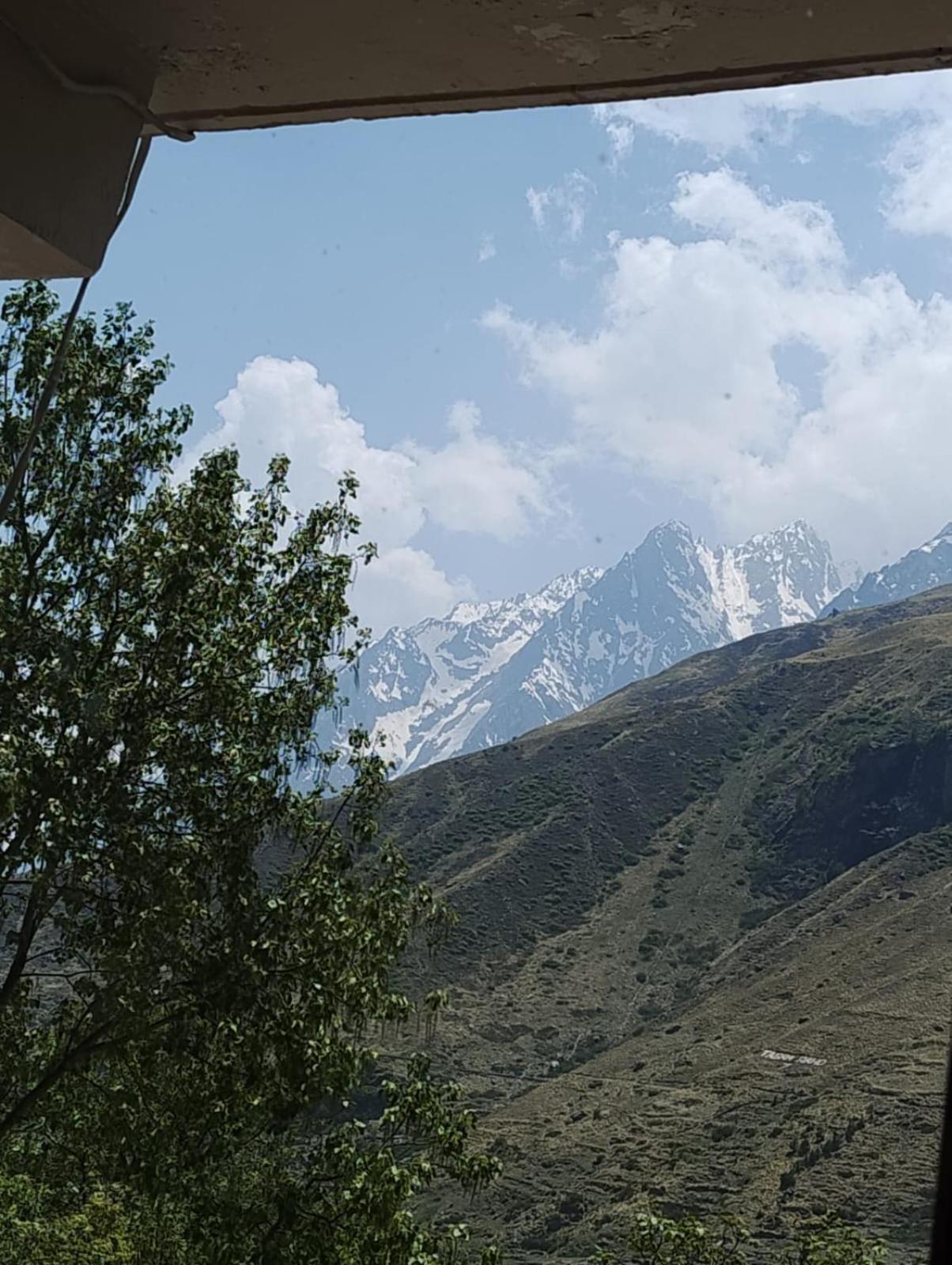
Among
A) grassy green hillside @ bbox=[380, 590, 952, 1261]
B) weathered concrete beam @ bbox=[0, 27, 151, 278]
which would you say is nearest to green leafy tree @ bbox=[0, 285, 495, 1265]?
weathered concrete beam @ bbox=[0, 27, 151, 278]

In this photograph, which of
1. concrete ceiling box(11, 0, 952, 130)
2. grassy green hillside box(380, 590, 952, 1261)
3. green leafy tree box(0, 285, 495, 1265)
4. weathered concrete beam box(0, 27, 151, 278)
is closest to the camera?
concrete ceiling box(11, 0, 952, 130)

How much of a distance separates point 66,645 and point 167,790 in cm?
99

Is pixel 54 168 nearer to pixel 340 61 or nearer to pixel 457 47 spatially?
pixel 340 61

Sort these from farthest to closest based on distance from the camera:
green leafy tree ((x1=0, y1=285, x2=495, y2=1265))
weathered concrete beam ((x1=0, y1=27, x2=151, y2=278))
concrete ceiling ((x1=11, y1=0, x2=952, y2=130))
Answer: green leafy tree ((x1=0, y1=285, x2=495, y2=1265)) < weathered concrete beam ((x1=0, y1=27, x2=151, y2=278)) < concrete ceiling ((x1=11, y1=0, x2=952, y2=130))

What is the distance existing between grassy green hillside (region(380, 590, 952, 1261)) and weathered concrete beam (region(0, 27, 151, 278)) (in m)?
22.7

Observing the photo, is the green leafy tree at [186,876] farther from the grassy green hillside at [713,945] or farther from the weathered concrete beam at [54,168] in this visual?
the grassy green hillside at [713,945]

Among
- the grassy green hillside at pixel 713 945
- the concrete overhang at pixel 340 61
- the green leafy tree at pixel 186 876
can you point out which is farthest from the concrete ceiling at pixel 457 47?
the grassy green hillside at pixel 713 945

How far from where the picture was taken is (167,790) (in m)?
7.62

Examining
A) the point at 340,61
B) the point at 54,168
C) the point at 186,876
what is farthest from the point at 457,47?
the point at 186,876

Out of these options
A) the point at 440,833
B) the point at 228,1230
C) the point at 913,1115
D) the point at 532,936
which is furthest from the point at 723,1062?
the point at 228,1230

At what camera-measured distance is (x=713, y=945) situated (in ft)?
175

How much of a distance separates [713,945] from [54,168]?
54.3m

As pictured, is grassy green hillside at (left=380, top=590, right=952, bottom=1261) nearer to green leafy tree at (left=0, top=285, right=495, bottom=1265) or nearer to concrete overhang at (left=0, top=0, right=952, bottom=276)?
green leafy tree at (left=0, top=285, right=495, bottom=1265)

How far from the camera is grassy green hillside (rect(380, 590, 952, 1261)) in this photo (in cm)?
3075
